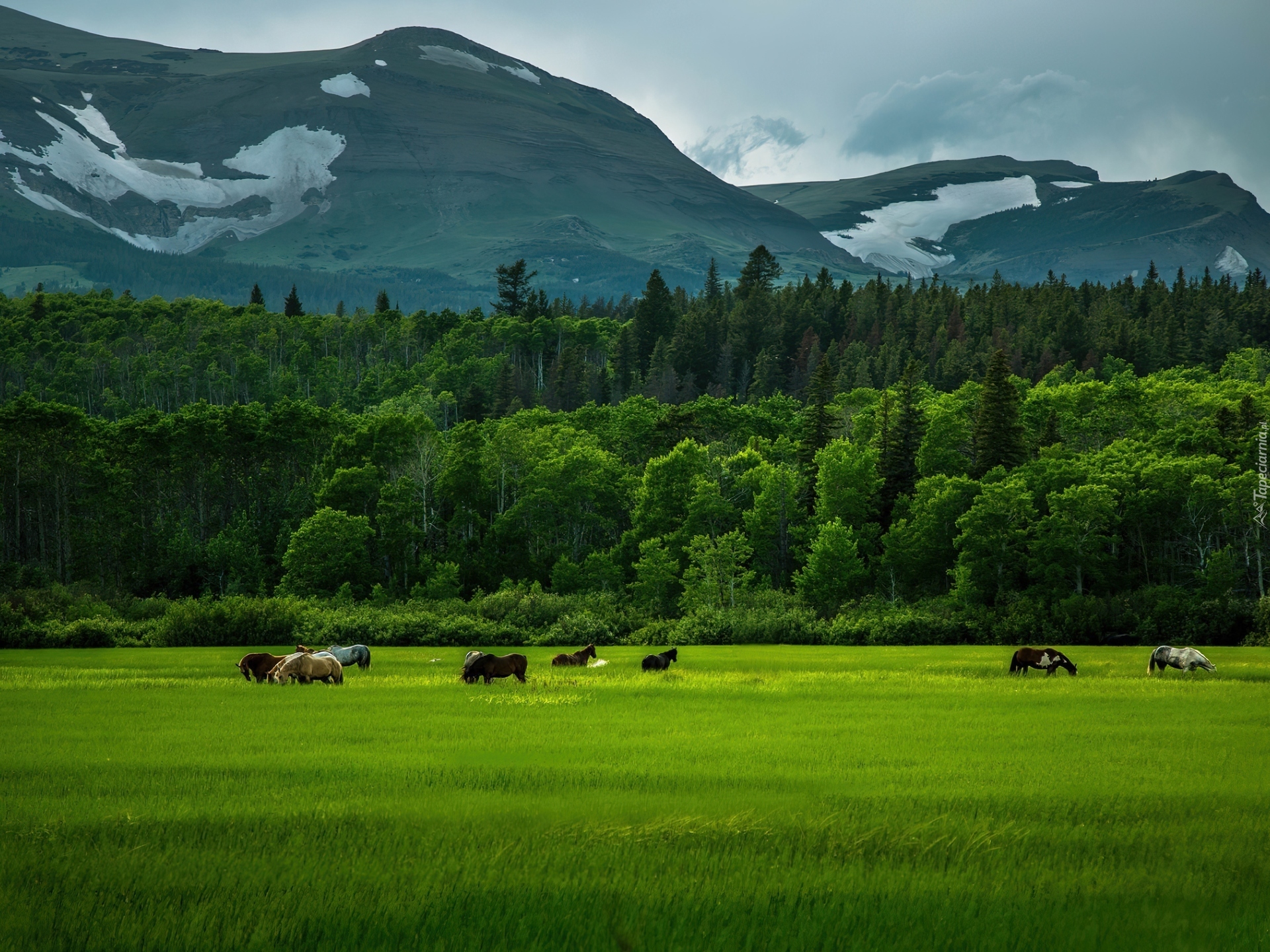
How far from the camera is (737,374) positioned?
194625mm

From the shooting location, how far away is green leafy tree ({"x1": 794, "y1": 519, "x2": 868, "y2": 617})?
286ft

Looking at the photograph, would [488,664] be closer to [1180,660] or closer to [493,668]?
[493,668]

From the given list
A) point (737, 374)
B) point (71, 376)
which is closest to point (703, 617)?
point (737, 374)

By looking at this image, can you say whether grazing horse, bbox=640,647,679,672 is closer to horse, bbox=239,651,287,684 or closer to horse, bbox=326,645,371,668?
horse, bbox=326,645,371,668

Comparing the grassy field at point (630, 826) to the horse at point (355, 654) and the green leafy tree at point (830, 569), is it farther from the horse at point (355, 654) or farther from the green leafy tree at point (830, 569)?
the green leafy tree at point (830, 569)

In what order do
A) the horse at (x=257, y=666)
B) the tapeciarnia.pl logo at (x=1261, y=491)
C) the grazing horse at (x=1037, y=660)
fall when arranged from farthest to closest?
the tapeciarnia.pl logo at (x=1261, y=491) < the grazing horse at (x=1037, y=660) < the horse at (x=257, y=666)

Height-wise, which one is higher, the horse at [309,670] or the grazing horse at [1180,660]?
the horse at [309,670]

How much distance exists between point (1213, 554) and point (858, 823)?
71590mm

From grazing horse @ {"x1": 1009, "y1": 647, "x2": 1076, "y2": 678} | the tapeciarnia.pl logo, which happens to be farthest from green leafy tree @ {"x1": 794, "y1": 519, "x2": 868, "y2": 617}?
grazing horse @ {"x1": 1009, "y1": 647, "x2": 1076, "y2": 678}

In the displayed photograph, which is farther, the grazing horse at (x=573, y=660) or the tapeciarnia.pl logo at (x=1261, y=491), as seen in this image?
the tapeciarnia.pl logo at (x=1261, y=491)

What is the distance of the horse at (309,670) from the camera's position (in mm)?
37469

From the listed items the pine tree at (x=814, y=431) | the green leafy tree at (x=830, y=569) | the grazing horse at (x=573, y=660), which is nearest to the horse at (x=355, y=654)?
the grazing horse at (x=573, y=660)

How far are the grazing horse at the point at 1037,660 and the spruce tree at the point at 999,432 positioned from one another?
190 feet

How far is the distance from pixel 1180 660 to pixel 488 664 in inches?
1052
